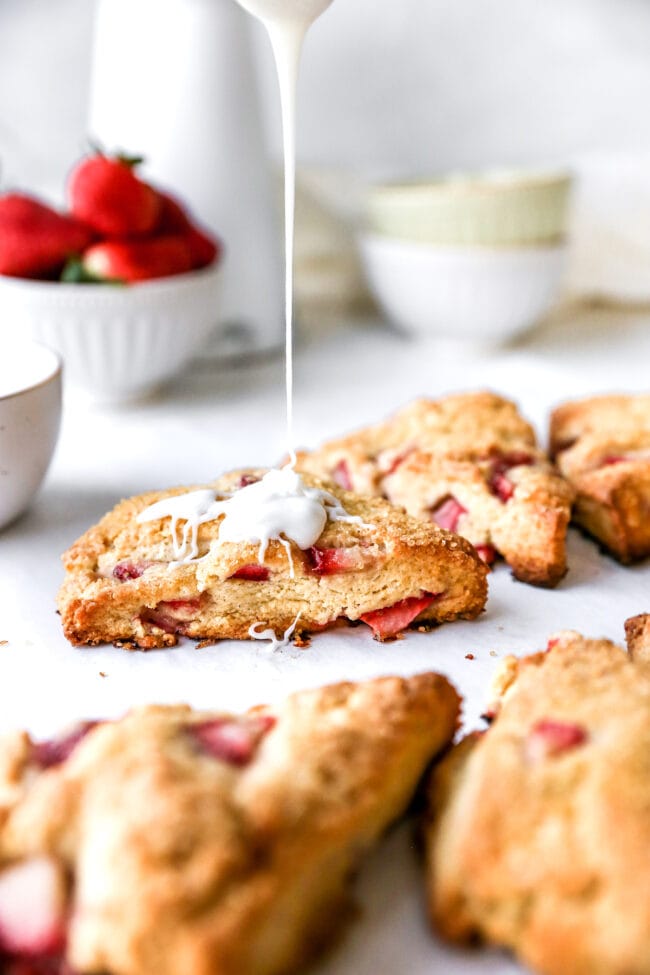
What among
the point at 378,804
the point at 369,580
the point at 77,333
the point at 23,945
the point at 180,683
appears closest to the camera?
the point at 23,945

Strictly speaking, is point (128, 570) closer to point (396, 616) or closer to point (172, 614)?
point (172, 614)

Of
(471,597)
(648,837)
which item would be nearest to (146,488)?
(471,597)

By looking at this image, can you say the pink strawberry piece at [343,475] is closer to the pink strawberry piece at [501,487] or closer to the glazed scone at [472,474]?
the glazed scone at [472,474]

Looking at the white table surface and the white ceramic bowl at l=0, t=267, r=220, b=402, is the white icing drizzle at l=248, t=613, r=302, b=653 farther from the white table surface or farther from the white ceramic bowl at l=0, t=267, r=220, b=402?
the white ceramic bowl at l=0, t=267, r=220, b=402

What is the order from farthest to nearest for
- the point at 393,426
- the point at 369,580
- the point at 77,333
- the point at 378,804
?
the point at 77,333 < the point at 393,426 < the point at 369,580 < the point at 378,804

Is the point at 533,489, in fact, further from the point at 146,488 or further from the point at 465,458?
the point at 146,488

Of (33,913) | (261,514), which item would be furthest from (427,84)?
(33,913)
